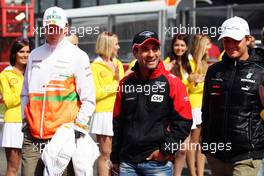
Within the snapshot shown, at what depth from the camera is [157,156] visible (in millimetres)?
5180

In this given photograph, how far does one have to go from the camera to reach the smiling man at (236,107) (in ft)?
17.6

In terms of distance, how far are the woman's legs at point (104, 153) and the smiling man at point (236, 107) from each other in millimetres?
3191

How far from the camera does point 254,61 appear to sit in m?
5.49

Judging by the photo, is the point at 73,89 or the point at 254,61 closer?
the point at 254,61

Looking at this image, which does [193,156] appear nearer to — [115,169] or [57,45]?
[57,45]

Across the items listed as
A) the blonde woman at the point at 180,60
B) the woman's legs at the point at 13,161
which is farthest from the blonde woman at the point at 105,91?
the woman's legs at the point at 13,161

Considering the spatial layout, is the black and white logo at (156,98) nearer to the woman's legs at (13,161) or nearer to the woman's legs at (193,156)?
the woman's legs at (13,161)

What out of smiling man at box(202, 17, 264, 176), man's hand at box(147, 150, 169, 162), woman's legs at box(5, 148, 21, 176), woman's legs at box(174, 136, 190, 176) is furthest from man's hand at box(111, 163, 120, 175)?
woman's legs at box(174, 136, 190, 176)

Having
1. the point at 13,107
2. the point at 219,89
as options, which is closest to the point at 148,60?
the point at 219,89

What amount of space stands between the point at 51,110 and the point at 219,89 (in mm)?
1392

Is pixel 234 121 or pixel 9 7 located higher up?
pixel 9 7

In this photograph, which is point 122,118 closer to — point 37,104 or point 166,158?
point 166,158

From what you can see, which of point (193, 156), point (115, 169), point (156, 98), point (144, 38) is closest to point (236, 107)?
point (156, 98)

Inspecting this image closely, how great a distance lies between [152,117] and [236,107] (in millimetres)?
672
